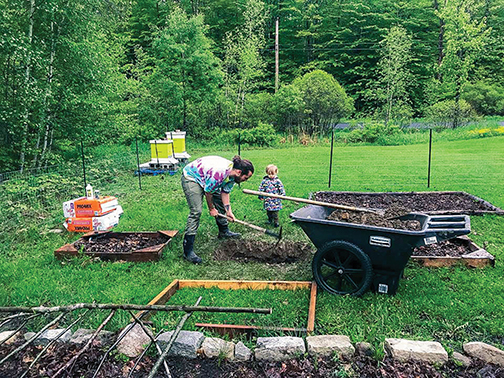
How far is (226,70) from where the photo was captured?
67.6 ft

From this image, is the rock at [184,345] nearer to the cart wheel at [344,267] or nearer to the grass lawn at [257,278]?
the grass lawn at [257,278]

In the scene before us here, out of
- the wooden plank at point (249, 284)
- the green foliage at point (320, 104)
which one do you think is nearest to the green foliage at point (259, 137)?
the green foliage at point (320, 104)

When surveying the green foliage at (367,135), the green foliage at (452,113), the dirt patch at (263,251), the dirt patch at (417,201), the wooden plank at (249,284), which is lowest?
the dirt patch at (263,251)

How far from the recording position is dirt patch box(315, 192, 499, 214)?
6.75 m

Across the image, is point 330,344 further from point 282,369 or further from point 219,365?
point 219,365

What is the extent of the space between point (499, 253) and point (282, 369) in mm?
3693

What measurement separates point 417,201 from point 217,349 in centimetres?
569

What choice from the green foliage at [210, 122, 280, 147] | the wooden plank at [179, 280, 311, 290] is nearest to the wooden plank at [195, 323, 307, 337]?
the wooden plank at [179, 280, 311, 290]

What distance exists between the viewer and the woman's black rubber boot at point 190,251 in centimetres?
488

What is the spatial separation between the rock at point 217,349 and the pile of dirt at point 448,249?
293 cm

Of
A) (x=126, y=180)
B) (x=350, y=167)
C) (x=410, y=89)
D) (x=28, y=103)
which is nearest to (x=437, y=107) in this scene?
(x=410, y=89)

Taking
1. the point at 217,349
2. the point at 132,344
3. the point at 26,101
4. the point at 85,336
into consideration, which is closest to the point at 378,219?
the point at 217,349

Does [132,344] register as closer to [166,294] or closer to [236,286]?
[166,294]

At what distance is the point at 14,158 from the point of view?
839 centimetres
